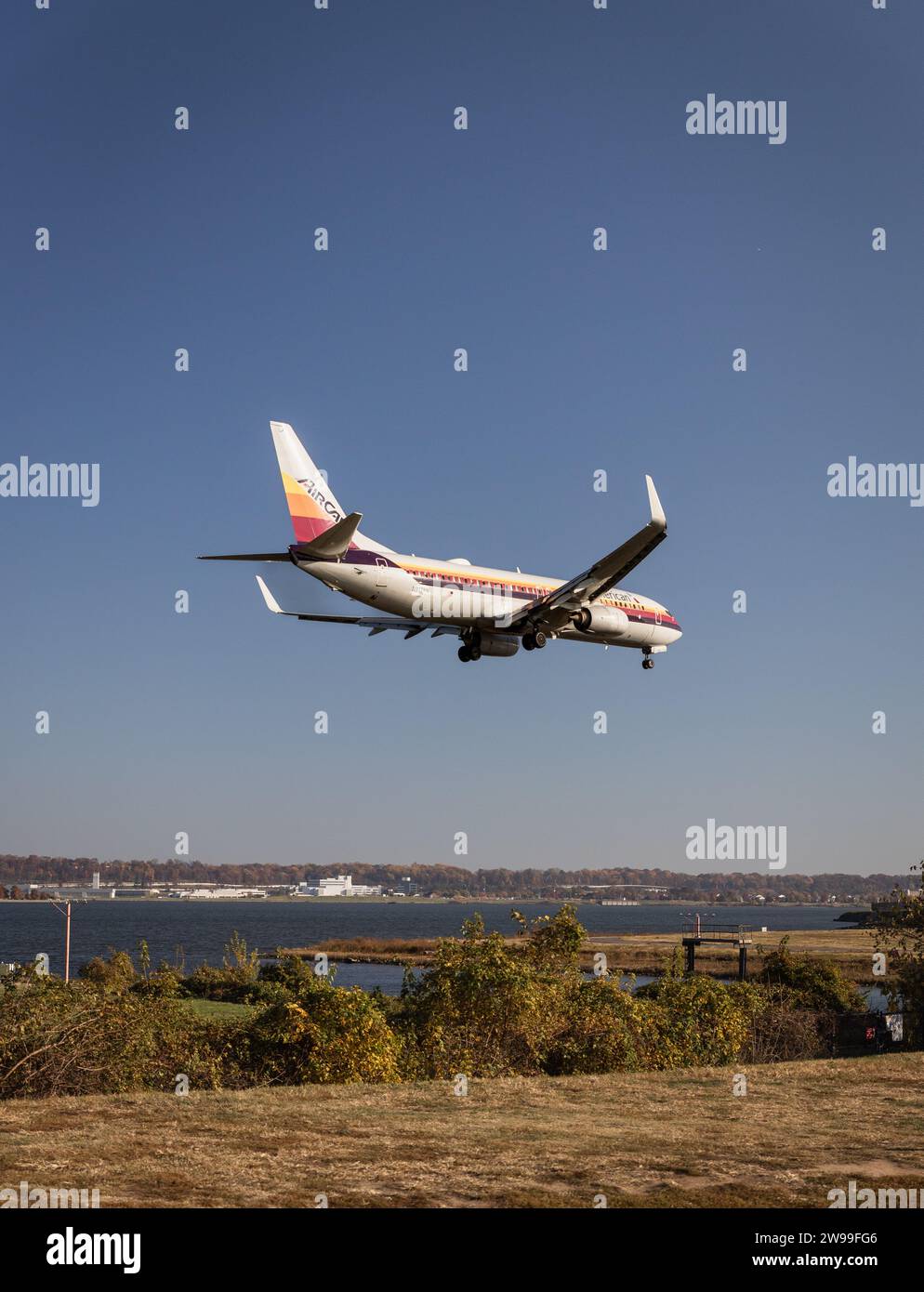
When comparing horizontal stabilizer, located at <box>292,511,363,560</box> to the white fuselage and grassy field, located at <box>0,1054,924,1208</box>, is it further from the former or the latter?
grassy field, located at <box>0,1054,924,1208</box>

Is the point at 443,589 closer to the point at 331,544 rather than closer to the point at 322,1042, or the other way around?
the point at 331,544

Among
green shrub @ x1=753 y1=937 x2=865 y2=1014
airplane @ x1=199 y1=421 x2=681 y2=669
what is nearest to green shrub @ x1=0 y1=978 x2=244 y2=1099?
airplane @ x1=199 y1=421 x2=681 y2=669

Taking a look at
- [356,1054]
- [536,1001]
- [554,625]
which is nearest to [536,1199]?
[356,1054]

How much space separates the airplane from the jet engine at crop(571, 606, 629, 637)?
4 cm

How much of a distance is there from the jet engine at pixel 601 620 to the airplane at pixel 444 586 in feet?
0.14

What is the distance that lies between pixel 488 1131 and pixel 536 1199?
15.4 ft

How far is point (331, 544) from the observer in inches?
1307

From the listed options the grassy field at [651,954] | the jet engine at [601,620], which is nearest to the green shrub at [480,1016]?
the jet engine at [601,620]

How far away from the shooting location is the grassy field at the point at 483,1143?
1435 cm

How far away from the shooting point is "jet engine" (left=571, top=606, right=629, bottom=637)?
3803 cm

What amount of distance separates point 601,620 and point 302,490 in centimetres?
1055

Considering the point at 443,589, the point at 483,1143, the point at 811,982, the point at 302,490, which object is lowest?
the point at 811,982

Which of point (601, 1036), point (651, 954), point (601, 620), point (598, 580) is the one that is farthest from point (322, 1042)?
point (651, 954)

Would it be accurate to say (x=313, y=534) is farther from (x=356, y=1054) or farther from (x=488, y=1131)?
(x=488, y=1131)
